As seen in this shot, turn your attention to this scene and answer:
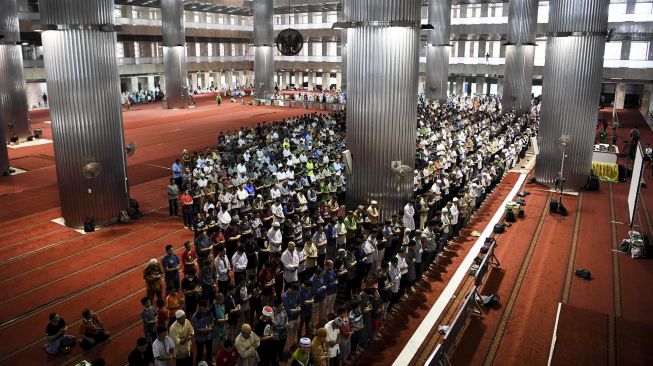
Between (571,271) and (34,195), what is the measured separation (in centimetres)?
1692

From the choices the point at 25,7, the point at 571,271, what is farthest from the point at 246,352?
the point at 25,7

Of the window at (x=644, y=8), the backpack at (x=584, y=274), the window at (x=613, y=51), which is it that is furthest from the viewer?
the window at (x=613, y=51)

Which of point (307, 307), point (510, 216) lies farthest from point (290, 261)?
point (510, 216)

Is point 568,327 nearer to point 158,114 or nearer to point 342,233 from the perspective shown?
point 342,233

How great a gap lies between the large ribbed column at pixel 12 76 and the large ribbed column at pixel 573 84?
2352 cm

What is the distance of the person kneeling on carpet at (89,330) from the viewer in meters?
8.81

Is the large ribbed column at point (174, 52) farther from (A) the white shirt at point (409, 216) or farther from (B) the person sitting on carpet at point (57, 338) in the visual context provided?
(B) the person sitting on carpet at point (57, 338)

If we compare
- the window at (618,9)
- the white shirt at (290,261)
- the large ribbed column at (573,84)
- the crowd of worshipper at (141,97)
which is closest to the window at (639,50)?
the window at (618,9)

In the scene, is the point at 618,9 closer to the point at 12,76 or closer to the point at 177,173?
the point at 177,173

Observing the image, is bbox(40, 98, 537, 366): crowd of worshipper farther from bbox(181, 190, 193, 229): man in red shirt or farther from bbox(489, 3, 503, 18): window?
bbox(489, 3, 503, 18): window

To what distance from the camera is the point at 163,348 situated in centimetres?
729

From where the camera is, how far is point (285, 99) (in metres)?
44.8

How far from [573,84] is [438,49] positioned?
810 inches

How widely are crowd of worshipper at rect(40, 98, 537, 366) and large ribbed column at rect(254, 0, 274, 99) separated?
23.5 metres
